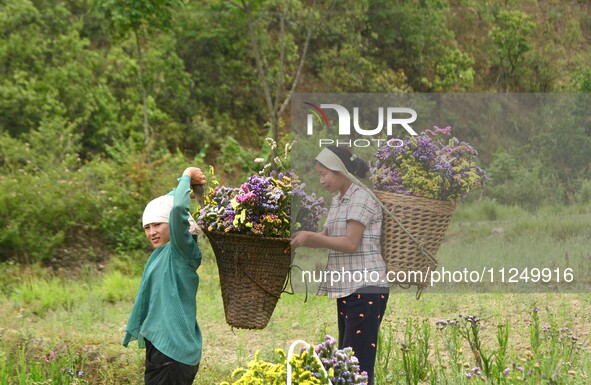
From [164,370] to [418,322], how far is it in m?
2.65

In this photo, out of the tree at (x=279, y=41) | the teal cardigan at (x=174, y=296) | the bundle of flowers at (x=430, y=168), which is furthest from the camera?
the tree at (x=279, y=41)

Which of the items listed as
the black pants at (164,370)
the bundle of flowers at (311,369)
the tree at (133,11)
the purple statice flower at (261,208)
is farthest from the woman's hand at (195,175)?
the tree at (133,11)

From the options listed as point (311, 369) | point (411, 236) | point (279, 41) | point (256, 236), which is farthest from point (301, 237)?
point (279, 41)

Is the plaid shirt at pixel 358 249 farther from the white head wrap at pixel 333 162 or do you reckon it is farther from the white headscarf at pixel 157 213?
the white headscarf at pixel 157 213

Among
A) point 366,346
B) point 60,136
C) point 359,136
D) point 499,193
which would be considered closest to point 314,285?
point 366,346

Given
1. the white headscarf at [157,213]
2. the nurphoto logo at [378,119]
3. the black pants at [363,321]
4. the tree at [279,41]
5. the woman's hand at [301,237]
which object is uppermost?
the tree at [279,41]

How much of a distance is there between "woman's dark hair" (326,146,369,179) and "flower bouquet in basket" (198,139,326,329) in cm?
21

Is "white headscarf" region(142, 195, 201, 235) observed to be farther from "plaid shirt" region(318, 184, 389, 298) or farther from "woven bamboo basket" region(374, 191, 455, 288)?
"woven bamboo basket" region(374, 191, 455, 288)

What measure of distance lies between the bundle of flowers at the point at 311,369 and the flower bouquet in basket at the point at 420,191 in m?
0.97

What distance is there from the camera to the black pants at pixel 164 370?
13.6ft

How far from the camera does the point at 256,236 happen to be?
4.17 meters

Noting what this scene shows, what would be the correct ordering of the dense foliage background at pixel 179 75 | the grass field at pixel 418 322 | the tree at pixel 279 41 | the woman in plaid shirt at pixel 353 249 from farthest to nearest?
the tree at pixel 279 41, the dense foliage background at pixel 179 75, the grass field at pixel 418 322, the woman in plaid shirt at pixel 353 249

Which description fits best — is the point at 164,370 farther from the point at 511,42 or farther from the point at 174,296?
the point at 511,42

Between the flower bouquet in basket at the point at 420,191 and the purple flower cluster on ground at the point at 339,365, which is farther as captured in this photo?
the flower bouquet in basket at the point at 420,191
